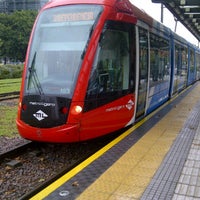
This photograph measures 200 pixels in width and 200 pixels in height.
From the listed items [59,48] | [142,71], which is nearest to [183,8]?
[142,71]

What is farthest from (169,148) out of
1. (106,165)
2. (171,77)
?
(171,77)

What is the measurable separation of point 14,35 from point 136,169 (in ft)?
201

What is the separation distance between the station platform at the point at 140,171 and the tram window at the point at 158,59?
2442 millimetres

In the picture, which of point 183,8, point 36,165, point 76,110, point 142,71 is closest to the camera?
point 76,110

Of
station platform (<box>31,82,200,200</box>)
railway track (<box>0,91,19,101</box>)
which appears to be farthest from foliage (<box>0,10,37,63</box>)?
station platform (<box>31,82,200,200</box>)

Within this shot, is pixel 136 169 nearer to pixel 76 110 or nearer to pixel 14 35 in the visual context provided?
pixel 76 110

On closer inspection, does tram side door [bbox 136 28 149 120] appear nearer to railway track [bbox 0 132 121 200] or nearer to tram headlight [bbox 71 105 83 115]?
railway track [bbox 0 132 121 200]

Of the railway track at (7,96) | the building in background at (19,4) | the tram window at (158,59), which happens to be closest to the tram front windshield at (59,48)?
the tram window at (158,59)

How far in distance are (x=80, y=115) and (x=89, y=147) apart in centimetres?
166

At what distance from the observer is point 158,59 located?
416 inches

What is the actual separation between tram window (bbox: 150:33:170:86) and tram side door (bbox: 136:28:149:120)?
26.6 inches

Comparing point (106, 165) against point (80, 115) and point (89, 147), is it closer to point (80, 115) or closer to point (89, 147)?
point (80, 115)

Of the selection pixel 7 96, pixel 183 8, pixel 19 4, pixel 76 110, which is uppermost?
pixel 19 4

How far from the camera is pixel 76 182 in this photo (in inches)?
183
